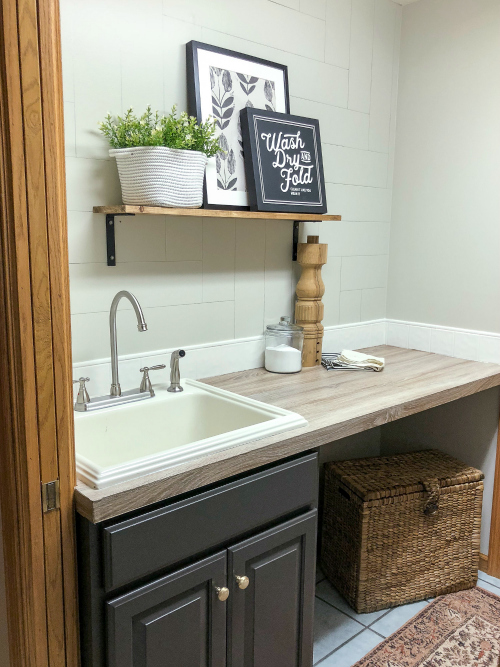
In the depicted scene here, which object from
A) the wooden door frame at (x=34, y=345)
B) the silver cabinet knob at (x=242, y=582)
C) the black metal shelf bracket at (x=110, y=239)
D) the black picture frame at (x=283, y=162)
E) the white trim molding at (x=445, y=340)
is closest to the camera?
the wooden door frame at (x=34, y=345)

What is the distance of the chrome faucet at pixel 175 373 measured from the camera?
6.34 feet

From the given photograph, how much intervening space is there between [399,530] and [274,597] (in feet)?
2.87

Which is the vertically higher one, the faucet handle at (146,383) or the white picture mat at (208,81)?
the white picture mat at (208,81)

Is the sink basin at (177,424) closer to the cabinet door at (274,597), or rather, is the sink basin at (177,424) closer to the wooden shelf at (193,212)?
the cabinet door at (274,597)

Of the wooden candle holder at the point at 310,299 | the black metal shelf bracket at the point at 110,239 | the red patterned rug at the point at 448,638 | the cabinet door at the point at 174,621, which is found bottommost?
the red patterned rug at the point at 448,638

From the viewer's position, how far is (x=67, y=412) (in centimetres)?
118

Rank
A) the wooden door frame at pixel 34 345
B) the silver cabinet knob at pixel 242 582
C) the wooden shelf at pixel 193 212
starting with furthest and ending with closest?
the wooden shelf at pixel 193 212
the silver cabinet knob at pixel 242 582
the wooden door frame at pixel 34 345

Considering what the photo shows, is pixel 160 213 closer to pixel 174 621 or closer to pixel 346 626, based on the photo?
pixel 174 621

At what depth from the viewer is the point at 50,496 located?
3.85 ft

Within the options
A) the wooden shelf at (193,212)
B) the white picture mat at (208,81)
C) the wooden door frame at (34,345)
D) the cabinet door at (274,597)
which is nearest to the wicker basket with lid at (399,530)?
the cabinet door at (274,597)

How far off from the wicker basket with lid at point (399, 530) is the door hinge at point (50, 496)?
4.40 ft

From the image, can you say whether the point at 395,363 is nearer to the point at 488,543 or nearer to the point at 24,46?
the point at 488,543

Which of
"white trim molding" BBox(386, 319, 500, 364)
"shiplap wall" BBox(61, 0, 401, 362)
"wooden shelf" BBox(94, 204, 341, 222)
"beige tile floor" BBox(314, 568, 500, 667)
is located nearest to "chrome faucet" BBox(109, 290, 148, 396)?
"shiplap wall" BBox(61, 0, 401, 362)

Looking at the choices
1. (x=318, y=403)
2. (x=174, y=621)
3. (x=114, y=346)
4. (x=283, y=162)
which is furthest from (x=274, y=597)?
(x=283, y=162)
